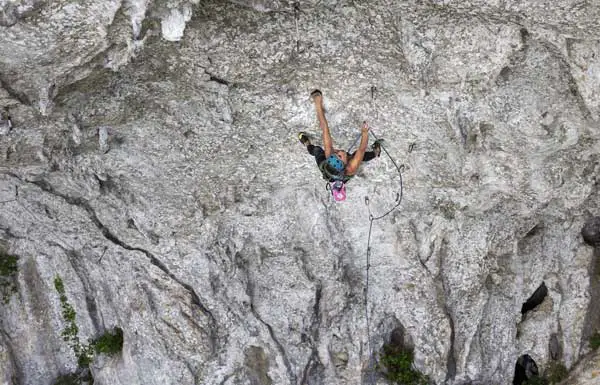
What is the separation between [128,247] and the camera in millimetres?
10375

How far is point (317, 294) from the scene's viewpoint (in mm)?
10969

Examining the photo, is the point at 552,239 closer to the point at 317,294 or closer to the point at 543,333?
the point at 543,333

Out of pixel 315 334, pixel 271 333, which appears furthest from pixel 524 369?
pixel 271 333

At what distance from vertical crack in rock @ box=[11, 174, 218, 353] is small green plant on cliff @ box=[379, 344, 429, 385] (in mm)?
3594

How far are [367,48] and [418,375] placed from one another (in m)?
6.87

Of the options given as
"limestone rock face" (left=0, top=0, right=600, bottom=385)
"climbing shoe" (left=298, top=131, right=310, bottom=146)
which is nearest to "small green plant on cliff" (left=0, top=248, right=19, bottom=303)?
"limestone rock face" (left=0, top=0, right=600, bottom=385)

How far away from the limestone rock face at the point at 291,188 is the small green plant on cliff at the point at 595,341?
0.11m

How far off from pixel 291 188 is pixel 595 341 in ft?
23.0

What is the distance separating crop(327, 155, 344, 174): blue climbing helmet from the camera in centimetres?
791

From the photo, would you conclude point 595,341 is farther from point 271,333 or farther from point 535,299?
point 271,333

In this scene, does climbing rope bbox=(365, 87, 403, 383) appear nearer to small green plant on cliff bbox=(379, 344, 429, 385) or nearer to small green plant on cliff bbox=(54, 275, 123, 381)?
small green plant on cliff bbox=(379, 344, 429, 385)

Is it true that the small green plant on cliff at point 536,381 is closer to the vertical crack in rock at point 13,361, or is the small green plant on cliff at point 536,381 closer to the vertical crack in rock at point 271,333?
the vertical crack in rock at point 271,333

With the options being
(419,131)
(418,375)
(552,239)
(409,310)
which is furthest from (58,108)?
(552,239)

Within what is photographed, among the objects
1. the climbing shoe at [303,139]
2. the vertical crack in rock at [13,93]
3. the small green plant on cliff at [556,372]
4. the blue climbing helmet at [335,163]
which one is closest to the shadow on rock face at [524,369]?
the small green plant on cliff at [556,372]
